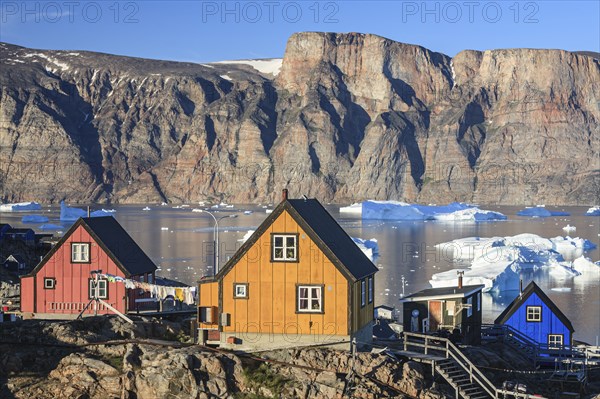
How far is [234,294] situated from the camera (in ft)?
105

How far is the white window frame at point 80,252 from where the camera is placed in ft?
130

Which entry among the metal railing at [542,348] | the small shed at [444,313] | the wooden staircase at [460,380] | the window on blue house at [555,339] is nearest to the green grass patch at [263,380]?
the wooden staircase at [460,380]

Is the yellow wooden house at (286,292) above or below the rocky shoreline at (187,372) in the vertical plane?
above

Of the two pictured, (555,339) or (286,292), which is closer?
(286,292)

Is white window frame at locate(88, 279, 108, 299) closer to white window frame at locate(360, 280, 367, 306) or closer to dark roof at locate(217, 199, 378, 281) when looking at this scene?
dark roof at locate(217, 199, 378, 281)

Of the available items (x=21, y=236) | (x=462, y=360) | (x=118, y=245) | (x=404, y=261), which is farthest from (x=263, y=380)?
(x=404, y=261)

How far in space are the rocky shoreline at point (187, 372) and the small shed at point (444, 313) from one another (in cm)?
877

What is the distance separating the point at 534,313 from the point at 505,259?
58701mm

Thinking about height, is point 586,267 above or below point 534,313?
below

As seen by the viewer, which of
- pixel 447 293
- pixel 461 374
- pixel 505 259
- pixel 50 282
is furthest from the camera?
pixel 505 259

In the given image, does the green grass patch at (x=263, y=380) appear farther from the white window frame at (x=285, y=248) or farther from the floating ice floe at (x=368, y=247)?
the floating ice floe at (x=368, y=247)

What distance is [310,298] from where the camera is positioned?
31422 millimetres

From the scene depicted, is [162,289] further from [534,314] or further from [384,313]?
[384,313]

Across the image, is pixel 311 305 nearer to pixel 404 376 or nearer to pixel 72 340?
pixel 404 376
